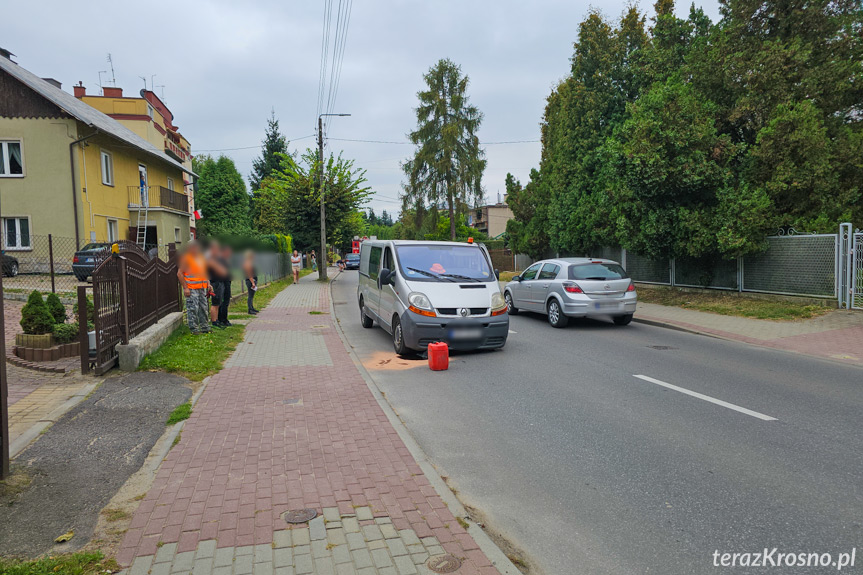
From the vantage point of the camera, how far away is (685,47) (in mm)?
18609

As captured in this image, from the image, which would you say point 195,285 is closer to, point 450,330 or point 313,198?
point 450,330

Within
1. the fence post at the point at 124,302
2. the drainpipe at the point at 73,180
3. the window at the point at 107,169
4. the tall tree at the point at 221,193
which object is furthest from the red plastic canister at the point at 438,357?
the tall tree at the point at 221,193

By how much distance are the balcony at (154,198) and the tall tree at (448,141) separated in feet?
51.7

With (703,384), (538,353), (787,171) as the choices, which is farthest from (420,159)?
(703,384)

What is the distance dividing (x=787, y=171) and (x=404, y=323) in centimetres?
1131

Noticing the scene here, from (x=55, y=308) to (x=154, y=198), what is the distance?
25515mm

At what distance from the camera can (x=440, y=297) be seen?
9258 mm

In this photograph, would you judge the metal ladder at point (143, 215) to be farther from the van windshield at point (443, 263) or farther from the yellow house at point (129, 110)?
the van windshield at point (443, 263)

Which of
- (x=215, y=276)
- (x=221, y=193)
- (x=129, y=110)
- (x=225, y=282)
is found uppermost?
(x=129, y=110)

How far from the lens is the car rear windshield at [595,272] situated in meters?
12.3

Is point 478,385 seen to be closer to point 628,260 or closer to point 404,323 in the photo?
point 404,323

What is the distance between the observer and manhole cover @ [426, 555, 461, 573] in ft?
9.64

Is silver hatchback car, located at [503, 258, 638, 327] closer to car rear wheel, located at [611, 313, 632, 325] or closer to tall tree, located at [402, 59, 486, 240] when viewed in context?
car rear wheel, located at [611, 313, 632, 325]

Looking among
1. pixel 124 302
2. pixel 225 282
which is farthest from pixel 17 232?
pixel 124 302
